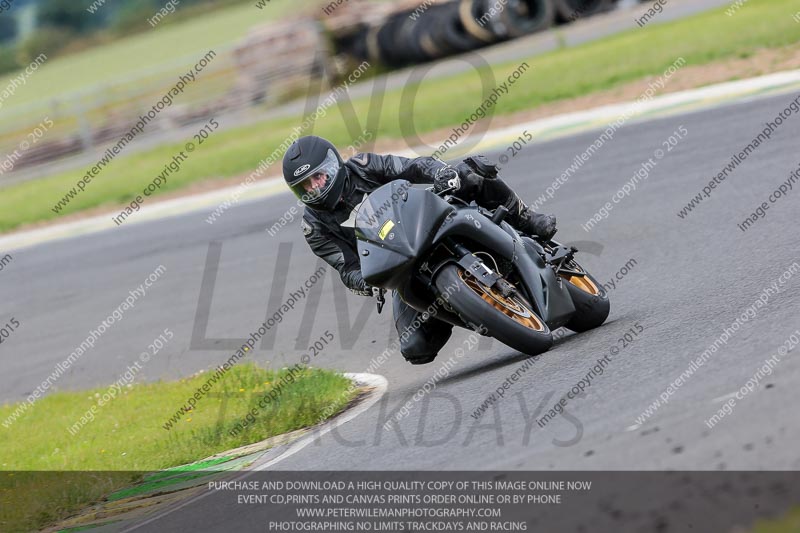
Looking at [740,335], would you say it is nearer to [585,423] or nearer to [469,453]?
[585,423]

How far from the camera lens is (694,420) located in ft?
17.5

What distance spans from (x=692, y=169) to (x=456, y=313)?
5.91 m

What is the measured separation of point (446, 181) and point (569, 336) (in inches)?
61.1

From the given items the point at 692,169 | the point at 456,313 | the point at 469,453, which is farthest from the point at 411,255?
the point at 692,169

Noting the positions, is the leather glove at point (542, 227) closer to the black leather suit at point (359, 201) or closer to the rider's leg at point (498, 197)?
the rider's leg at point (498, 197)

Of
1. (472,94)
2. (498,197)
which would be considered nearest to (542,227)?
(498,197)

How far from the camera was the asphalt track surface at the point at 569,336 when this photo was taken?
18.1 ft

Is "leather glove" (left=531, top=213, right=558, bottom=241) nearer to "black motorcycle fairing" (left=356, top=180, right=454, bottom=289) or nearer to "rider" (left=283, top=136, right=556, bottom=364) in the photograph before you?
"rider" (left=283, top=136, right=556, bottom=364)

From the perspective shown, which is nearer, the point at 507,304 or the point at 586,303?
the point at 507,304

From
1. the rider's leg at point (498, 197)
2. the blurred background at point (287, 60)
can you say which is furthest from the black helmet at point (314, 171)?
the blurred background at point (287, 60)

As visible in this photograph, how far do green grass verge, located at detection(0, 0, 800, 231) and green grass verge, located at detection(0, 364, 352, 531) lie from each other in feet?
38.7

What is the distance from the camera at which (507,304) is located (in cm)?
728

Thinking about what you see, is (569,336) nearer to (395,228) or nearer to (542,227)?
(542,227)

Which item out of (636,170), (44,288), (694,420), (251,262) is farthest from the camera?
(44,288)
